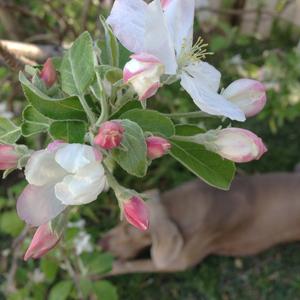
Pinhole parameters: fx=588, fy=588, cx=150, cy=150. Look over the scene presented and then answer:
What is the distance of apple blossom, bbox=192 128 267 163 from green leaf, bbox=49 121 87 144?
16 centimetres

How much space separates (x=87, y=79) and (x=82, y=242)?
1206 mm

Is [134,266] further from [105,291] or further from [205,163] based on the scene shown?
[205,163]

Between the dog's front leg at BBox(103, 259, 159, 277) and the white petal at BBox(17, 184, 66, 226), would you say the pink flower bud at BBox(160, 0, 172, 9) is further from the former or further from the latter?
the dog's front leg at BBox(103, 259, 159, 277)

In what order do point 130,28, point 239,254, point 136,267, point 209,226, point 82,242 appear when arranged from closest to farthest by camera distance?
point 130,28
point 82,242
point 209,226
point 136,267
point 239,254

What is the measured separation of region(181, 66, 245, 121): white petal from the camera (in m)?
0.67

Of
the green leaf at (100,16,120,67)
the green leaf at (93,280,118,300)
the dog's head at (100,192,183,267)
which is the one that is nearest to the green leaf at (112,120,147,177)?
the green leaf at (100,16,120,67)

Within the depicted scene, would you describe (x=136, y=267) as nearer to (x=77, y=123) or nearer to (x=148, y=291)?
(x=148, y=291)

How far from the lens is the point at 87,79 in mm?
737

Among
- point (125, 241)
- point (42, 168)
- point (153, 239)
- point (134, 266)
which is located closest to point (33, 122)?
point (42, 168)

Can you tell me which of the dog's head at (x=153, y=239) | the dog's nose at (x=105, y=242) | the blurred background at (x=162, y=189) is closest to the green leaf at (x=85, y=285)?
the blurred background at (x=162, y=189)

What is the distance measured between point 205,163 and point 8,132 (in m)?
0.27

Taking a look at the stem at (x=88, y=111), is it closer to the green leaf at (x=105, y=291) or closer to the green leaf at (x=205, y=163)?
the green leaf at (x=205, y=163)

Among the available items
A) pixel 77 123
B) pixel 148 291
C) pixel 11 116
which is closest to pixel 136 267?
pixel 148 291

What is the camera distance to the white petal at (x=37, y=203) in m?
0.67
